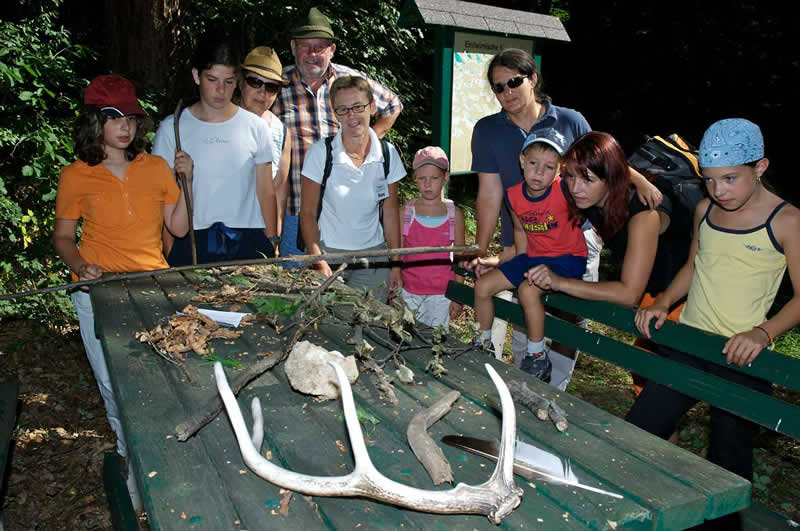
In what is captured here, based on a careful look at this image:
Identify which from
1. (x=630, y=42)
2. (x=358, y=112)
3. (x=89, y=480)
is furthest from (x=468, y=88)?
(x=630, y=42)

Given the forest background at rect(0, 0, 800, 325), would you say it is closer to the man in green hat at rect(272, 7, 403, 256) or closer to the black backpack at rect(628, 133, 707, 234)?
the man in green hat at rect(272, 7, 403, 256)

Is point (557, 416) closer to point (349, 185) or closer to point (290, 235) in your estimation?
point (349, 185)

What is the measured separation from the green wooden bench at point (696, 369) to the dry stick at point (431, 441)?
1.17 meters

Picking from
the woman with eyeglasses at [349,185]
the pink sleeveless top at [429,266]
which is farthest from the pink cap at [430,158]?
the pink sleeveless top at [429,266]

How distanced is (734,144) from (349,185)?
2224 millimetres

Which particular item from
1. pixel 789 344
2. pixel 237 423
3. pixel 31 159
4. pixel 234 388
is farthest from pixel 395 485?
pixel 789 344

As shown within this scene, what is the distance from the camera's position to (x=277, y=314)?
2768mm

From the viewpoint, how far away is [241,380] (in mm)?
2082

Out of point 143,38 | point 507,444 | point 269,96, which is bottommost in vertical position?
point 507,444

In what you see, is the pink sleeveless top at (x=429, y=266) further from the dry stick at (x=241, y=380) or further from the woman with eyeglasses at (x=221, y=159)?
the dry stick at (x=241, y=380)

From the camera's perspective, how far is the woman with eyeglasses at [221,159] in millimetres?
3795

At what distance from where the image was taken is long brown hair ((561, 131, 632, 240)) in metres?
3.00

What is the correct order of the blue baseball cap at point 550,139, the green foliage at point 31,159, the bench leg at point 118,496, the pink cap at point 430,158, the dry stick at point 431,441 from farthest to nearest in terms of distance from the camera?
the green foliage at point 31,159
the pink cap at point 430,158
the blue baseball cap at point 550,139
the bench leg at point 118,496
the dry stick at point 431,441

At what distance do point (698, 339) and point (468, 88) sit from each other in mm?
3212
